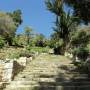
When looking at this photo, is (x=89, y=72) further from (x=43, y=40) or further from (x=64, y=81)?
(x=43, y=40)

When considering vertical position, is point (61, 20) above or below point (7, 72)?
above

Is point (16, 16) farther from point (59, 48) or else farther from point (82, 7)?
point (82, 7)

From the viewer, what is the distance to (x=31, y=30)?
1898 inches

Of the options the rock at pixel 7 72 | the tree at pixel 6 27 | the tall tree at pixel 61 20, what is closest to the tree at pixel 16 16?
the tree at pixel 6 27

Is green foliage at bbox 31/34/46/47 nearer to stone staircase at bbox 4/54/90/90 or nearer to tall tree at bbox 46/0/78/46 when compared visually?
tall tree at bbox 46/0/78/46

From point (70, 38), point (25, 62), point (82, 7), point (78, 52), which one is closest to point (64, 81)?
point (82, 7)

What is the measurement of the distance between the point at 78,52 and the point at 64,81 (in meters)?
11.9

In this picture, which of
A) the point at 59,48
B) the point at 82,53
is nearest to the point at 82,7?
the point at 82,53

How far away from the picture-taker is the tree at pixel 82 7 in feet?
36.3

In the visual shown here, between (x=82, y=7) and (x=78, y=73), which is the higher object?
(x=82, y=7)

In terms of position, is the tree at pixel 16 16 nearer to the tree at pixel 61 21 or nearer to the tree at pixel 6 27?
the tree at pixel 6 27

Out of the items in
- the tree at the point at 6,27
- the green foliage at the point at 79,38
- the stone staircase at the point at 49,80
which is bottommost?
the stone staircase at the point at 49,80

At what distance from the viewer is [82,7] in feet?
36.8

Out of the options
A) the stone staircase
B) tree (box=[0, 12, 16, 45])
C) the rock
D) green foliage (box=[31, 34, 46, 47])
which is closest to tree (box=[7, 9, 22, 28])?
tree (box=[0, 12, 16, 45])
